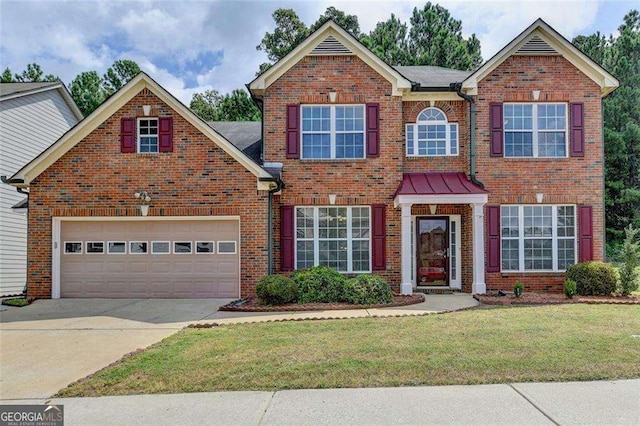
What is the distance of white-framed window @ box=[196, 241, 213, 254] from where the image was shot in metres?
12.6

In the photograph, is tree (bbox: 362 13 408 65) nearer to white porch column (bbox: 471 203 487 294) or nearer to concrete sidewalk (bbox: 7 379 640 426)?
white porch column (bbox: 471 203 487 294)

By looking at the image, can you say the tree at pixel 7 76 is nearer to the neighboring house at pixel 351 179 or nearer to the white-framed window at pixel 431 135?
the neighboring house at pixel 351 179

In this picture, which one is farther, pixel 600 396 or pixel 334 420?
pixel 600 396

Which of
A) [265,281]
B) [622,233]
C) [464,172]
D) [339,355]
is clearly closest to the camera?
[339,355]

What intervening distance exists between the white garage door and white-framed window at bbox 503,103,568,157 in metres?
8.22

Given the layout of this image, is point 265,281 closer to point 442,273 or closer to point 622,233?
point 442,273

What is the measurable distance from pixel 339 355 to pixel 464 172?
8.75 m

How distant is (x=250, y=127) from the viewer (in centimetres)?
1686

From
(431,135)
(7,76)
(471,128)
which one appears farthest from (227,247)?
(7,76)

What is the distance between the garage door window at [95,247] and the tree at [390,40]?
2351cm

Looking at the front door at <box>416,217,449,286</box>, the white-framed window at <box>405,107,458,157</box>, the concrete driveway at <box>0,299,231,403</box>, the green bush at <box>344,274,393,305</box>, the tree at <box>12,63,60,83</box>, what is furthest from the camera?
the tree at <box>12,63,60,83</box>

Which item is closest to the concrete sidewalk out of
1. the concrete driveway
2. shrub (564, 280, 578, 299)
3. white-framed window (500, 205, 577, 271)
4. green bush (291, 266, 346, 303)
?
the concrete driveway

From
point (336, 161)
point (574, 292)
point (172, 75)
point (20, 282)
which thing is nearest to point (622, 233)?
point (574, 292)

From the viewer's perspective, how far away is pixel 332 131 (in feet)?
44.2
